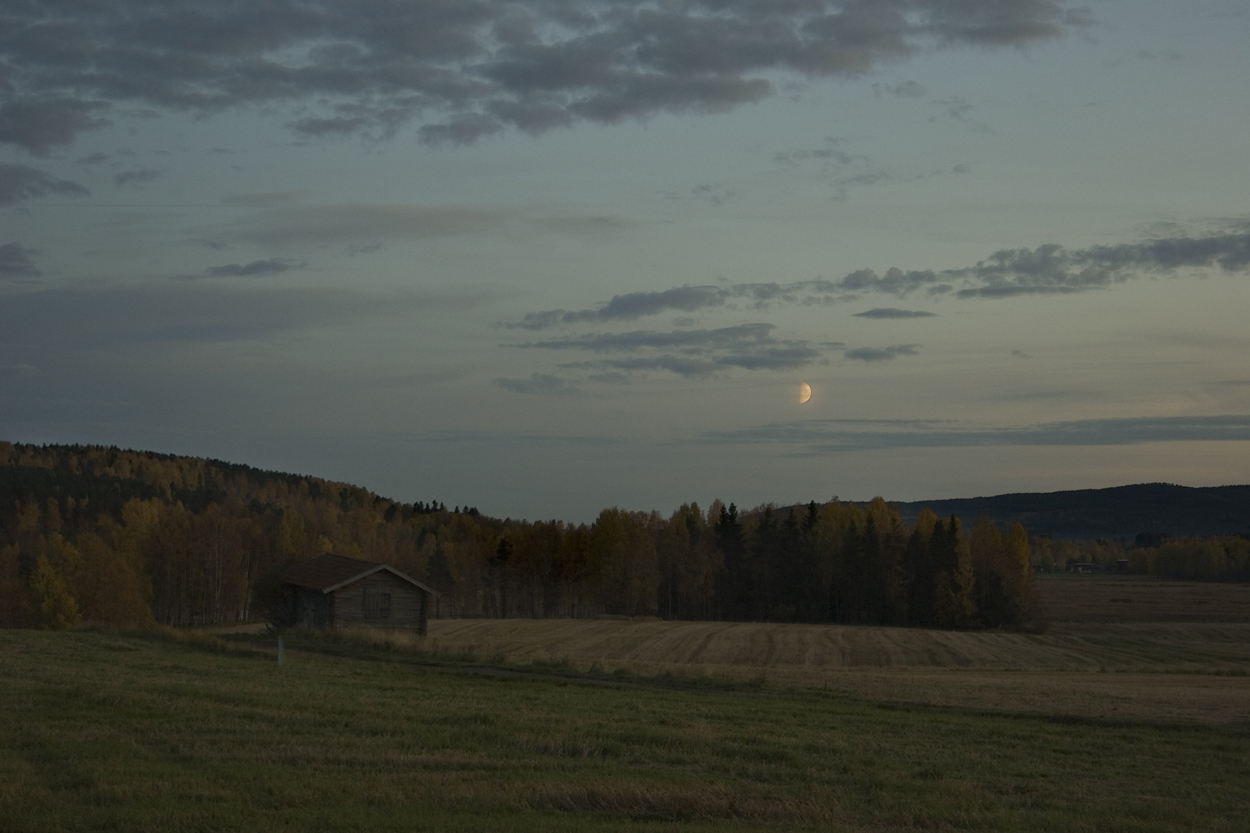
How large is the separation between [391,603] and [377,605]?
0.79 m

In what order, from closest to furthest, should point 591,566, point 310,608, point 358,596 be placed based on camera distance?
1. point 358,596
2. point 310,608
3. point 591,566

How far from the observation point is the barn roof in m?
53.7

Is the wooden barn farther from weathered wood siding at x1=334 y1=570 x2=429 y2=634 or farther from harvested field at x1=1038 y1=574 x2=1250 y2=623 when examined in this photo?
harvested field at x1=1038 y1=574 x2=1250 y2=623

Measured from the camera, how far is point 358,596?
178 ft

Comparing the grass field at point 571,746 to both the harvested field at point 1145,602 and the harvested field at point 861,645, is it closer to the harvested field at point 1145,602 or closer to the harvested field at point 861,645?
the harvested field at point 861,645

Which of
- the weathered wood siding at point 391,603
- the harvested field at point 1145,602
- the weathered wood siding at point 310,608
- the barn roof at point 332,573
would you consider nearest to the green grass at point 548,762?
the barn roof at point 332,573

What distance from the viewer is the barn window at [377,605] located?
54.2m

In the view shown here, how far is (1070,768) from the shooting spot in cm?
1706

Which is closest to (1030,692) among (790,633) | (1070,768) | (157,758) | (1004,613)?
(1070,768)

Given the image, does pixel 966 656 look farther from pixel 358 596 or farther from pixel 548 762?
pixel 548 762

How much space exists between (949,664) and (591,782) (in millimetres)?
48349

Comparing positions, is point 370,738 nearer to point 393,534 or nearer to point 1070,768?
point 1070,768

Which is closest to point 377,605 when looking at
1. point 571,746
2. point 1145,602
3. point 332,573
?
point 332,573

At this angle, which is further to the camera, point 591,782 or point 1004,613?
point 1004,613
